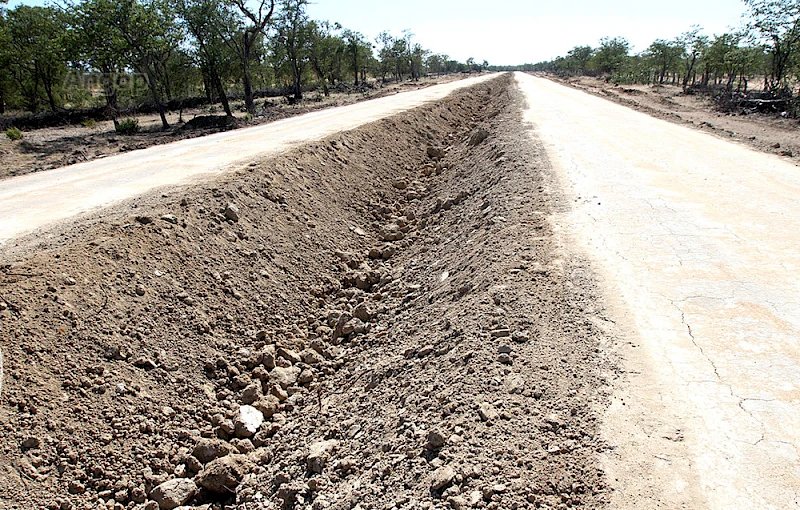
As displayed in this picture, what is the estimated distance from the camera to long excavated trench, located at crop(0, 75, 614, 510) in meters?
3.47

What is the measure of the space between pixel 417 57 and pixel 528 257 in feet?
279

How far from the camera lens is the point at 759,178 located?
869 cm

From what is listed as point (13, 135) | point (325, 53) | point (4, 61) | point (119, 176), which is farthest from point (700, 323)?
point (325, 53)

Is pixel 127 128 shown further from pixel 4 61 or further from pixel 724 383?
pixel 724 383

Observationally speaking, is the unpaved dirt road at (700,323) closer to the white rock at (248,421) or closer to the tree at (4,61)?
the white rock at (248,421)

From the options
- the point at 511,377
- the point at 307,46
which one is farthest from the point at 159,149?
the point at 307,46

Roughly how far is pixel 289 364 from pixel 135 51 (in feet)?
76.8

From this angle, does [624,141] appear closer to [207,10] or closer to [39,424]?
[39,424]

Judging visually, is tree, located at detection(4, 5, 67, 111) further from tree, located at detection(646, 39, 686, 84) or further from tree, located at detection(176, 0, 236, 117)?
tree, located at detection(646, 39, 686, 84)

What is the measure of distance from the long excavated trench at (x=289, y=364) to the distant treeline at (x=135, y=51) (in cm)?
1855

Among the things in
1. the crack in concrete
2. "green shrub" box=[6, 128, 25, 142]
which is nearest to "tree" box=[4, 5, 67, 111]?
"green shrub" box=[6, 128, 25, 142]

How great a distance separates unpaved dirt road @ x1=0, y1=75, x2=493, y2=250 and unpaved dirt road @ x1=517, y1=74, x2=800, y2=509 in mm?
7400

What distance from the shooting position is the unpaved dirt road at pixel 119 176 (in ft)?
23.9

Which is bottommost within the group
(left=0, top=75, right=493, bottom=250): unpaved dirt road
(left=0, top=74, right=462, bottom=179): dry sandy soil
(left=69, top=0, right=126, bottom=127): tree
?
(left=0, top=75, right=493, bottom=250): unpaved dirt road
